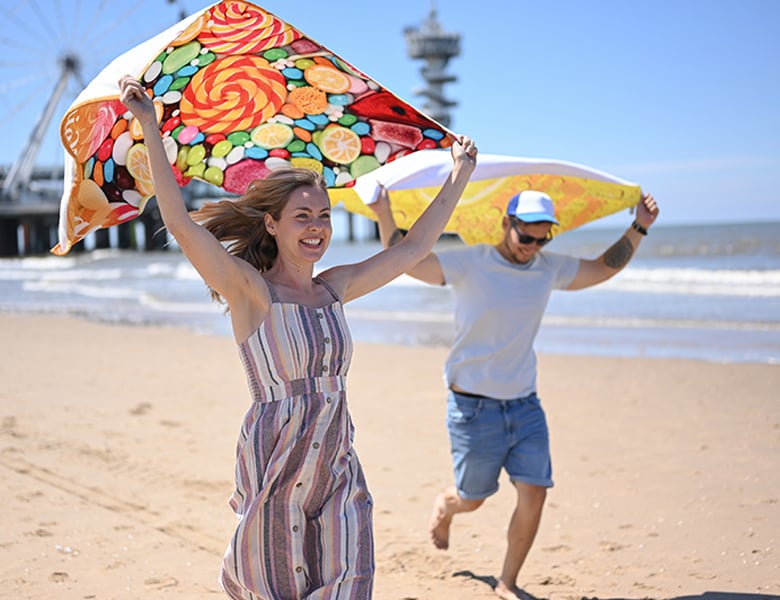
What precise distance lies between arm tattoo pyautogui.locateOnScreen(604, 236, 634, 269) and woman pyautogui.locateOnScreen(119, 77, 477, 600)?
2.09 metres

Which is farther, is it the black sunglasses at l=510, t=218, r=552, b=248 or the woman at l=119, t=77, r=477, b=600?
the black sunglasses at l=510, t=218, r=552, b=248

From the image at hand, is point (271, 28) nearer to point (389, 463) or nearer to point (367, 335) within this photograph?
point (389, 463)

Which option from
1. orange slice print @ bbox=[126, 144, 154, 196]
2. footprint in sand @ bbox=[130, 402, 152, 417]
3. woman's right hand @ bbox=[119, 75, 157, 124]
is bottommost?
footprint in sand @ bbox=[130, 402, 152, 417]

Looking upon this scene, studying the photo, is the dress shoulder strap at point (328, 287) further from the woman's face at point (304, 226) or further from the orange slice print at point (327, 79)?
the orange slice print at point (327, 79)

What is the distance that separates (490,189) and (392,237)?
3.05ft

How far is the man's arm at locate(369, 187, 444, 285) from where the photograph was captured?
13.1 feet

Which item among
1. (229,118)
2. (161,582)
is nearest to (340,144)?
(229,118)

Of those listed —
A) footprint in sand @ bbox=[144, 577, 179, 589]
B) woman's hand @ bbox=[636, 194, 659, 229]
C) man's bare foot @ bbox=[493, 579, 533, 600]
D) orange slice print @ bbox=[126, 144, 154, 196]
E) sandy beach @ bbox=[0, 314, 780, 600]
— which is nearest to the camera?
orange slice print @ bbox=[126, 144, 154, 196]

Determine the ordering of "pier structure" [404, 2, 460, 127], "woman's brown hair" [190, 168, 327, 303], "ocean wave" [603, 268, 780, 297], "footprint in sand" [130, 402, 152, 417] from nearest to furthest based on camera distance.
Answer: "woman's brown hair" [190, 168, 327, 303], "footprint in sand" [130, 402, 152, 417], "ocean wave" [603, 268, 780, 297], "pier structure" [404, 2, 460, 127]

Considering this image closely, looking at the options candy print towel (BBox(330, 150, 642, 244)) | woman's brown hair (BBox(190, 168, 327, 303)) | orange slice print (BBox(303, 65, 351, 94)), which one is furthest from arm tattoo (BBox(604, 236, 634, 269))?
woman's brown hair (BBox(190, 168, 327, 303))

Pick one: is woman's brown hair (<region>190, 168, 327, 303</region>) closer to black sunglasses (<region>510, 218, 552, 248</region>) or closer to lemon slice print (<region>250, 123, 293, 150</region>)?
lemon slice print (<region>250, 123, 293, 150</region>)

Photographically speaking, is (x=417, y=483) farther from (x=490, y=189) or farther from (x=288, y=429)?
(x=288, y=429)

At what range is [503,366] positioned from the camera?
4.03 m

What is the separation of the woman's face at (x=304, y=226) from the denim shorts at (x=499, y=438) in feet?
4.89
